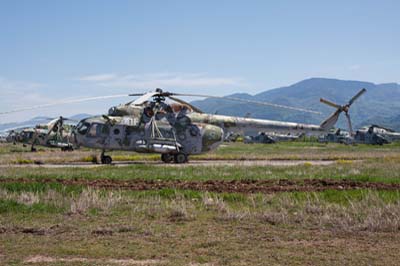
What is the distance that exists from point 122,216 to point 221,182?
6774 mm

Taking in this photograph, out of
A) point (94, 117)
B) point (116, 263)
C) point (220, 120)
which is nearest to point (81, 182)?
point (116, 263)

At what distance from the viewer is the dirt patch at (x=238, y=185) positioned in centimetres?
1669

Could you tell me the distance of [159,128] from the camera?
33.1 metres

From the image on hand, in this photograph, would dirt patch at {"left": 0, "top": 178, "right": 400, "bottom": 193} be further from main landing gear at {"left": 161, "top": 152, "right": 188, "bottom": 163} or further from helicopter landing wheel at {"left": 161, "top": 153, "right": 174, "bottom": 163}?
helicopter landing wheel at {"left": 161, "top": 153, "right": 174, "bottom": 163}

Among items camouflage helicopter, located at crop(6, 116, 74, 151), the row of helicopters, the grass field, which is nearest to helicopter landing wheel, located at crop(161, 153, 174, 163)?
the row of helicopters

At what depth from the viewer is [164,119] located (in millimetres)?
33562

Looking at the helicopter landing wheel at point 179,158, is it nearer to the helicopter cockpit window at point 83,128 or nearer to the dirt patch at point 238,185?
the helicopter cockpit window at point 83,128

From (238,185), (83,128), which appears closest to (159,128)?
(83,128)

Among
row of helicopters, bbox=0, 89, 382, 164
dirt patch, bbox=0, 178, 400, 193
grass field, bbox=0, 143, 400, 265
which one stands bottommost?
dirt patch, bbox=0, 178, 400, 193

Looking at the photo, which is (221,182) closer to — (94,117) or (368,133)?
(94,117)

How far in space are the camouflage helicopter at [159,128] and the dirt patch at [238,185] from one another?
13.0 m

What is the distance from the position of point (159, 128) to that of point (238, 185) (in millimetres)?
16053

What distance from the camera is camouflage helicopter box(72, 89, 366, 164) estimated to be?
32.4 meters

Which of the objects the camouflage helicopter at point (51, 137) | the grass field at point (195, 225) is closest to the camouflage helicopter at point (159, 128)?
the grass field at point (195, 225)
